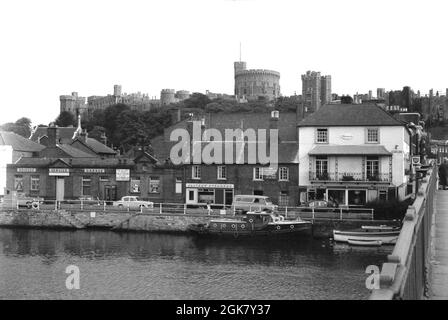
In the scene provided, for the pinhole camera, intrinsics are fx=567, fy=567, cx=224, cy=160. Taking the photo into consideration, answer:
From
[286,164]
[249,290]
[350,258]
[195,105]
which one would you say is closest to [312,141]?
[286,164]

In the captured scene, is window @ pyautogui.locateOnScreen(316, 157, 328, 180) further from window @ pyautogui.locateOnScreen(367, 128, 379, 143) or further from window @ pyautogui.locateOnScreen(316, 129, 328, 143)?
window @ pyautogui.locateOnScreen(367, 128, 379, 143)

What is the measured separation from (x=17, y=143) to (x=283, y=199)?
2923cm

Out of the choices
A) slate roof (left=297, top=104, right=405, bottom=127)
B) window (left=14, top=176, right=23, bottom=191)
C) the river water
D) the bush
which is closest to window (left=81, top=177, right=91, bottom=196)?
window (left=14, top=176, right=23, bottom=191)

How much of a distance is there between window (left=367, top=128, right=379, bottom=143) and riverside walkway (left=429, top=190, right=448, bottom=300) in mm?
26347

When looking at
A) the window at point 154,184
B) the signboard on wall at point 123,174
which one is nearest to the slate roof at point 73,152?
the signboard on wall at point 123,174

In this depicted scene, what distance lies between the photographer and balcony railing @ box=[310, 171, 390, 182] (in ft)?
151

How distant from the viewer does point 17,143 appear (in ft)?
195

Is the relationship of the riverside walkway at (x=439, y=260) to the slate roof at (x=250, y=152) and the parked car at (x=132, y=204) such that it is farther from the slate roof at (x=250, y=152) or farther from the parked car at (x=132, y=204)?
the parked car at (x=132, y=204)

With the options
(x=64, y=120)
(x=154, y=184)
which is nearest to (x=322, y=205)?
A: (x=154, y=184)

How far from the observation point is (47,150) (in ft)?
195

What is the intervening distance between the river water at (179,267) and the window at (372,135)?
38.2 ft

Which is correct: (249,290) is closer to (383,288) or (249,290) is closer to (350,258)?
(350,258)

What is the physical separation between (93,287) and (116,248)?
38.1ft
